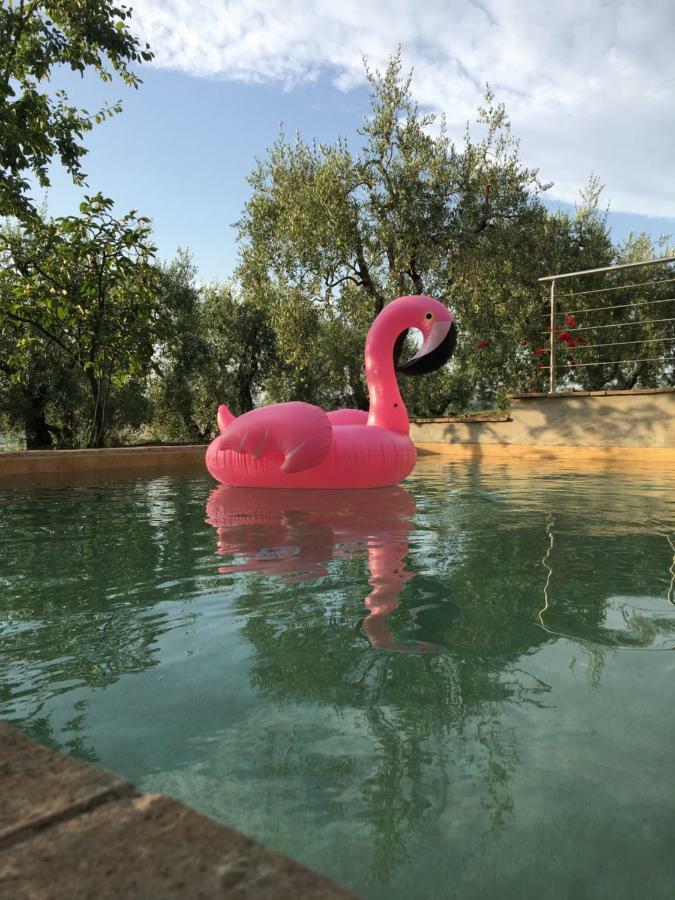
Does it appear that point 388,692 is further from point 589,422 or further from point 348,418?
point 589,422

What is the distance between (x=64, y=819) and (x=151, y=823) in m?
0.15

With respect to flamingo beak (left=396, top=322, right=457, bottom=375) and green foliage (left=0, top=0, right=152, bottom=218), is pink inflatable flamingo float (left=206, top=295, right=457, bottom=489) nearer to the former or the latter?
flamingo beak (left=396, top=322, right=457, bottom=375)

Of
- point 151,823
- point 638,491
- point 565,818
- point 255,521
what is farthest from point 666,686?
point 638,491

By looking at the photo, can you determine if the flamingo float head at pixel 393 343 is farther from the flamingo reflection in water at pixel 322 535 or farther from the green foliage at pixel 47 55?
the green foliage at pixel 47 55

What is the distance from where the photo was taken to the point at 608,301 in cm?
1838

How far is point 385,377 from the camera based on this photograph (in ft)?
28.6

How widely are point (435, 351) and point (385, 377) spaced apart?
903 millimetres

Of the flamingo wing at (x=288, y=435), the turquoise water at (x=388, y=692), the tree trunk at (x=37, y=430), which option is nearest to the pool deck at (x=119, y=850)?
the turquoise water at (x=388, y=692)

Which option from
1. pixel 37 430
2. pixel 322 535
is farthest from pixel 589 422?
pixel 37 430

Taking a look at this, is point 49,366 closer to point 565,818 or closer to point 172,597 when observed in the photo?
point 172,597

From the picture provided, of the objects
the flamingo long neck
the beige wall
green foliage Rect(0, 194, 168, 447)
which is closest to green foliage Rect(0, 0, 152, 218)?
green foliage Rect(0, 194, 168, 447)

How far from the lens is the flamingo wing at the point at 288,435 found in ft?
24.2

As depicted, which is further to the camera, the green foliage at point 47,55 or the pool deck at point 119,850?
the green foliage at point 47,55

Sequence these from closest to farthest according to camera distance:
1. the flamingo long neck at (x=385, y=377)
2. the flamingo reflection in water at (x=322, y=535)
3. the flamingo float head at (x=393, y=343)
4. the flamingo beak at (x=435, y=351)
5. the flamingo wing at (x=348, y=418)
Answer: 1. the flamingo reflection in water at (x=322, y=535)
2. the flamingo beak at (x=435, y=351)
3. the flamingo float head at (x=393, y=343)
4. the flamingo long neck at (x=385, y=377)
5. the flamingo wing at (x=348, y=418)
